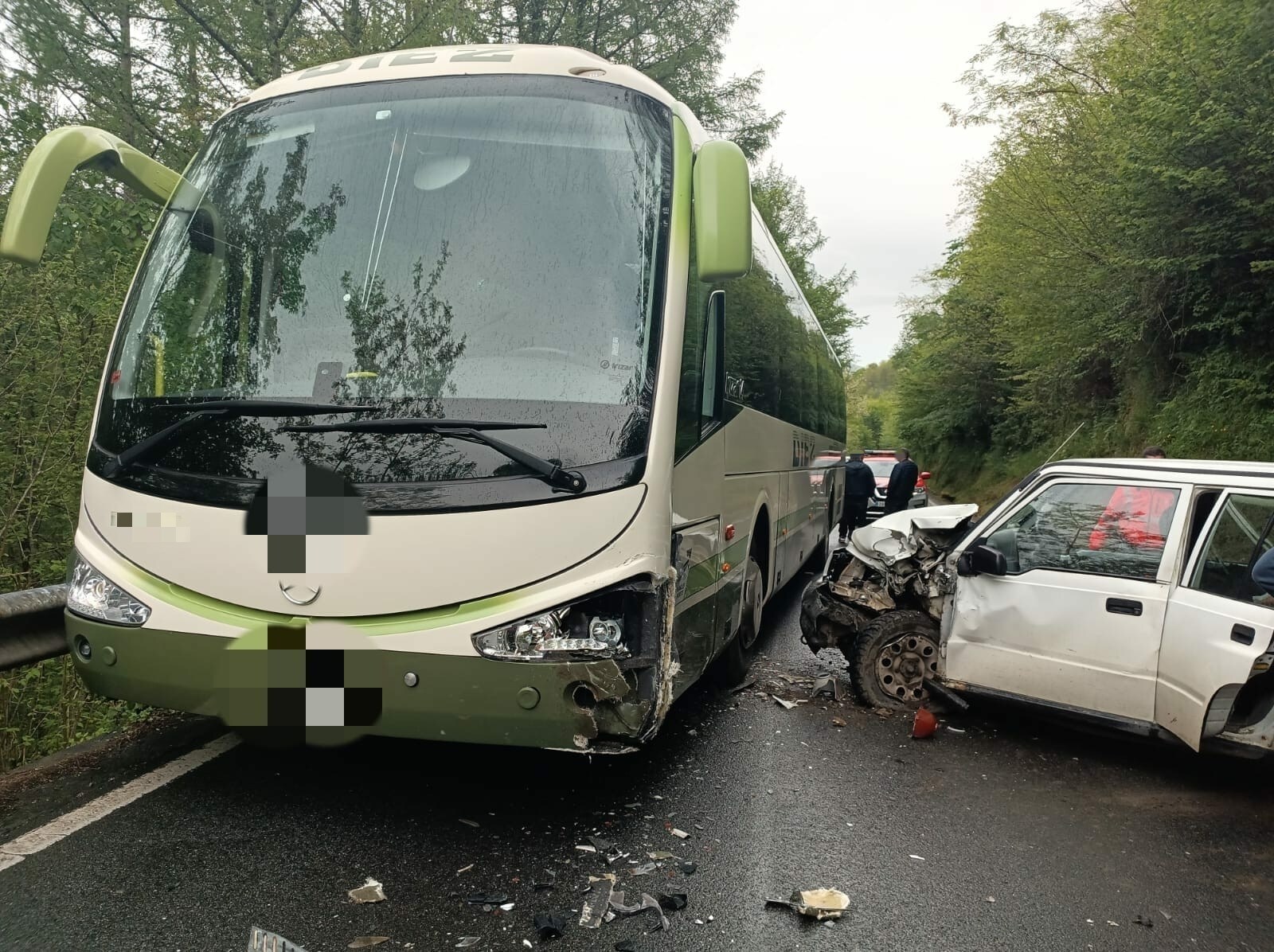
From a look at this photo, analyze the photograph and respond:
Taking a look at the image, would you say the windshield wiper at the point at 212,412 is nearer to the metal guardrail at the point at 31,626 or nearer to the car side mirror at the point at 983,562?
the metal guardrail at the point at 31,626

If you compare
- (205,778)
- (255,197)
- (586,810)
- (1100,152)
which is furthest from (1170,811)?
(1100,152)

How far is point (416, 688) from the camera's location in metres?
3.38

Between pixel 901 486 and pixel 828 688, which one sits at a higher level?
pixel 901 486

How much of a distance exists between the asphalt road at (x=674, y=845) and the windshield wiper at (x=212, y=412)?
1.41 m

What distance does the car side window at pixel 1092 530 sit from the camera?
16.1ft

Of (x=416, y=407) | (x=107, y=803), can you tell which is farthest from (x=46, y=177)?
(x=107, y=803)

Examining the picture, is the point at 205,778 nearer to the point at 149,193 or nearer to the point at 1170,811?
the point at 149,193

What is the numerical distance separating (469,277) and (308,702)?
1723 mm

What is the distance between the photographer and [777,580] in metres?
7.70

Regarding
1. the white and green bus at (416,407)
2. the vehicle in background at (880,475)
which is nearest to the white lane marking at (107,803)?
the white and green bus at (416,407)

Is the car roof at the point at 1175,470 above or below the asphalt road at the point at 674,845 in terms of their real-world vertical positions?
above

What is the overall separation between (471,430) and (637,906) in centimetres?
176

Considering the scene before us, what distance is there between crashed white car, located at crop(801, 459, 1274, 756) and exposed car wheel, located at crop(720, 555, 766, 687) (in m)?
0.74

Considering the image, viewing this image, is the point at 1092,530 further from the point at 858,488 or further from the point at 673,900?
the point at 858,488
